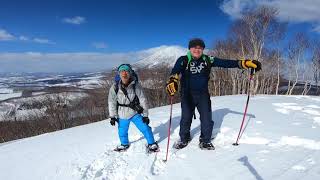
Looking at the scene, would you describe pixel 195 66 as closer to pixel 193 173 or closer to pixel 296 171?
pixel 193 173

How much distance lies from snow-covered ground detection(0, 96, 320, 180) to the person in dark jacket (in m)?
0.64

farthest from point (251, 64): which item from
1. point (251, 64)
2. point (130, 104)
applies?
point (130, 104)

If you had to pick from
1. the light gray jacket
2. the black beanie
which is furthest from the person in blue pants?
the black beanie

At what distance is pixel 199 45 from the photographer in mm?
5473

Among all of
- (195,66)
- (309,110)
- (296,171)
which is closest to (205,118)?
(195,66)

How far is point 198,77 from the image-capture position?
18.6 ft

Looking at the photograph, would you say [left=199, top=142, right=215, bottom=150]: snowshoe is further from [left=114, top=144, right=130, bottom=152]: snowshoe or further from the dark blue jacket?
[left=114, top=144, right=130, bottom=152]: snowshoe

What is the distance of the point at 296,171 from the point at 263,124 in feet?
10.2

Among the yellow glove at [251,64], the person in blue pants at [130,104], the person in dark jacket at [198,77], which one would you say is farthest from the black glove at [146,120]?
the yellow glove at [251,64]

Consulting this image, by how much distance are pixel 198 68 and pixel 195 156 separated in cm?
176

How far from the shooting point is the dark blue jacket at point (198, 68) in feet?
18.5

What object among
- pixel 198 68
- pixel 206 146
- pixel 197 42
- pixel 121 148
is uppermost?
pixel 197 42

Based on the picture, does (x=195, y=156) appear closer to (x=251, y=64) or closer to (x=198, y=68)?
(x=198, y=68)

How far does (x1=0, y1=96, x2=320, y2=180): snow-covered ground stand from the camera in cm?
468
